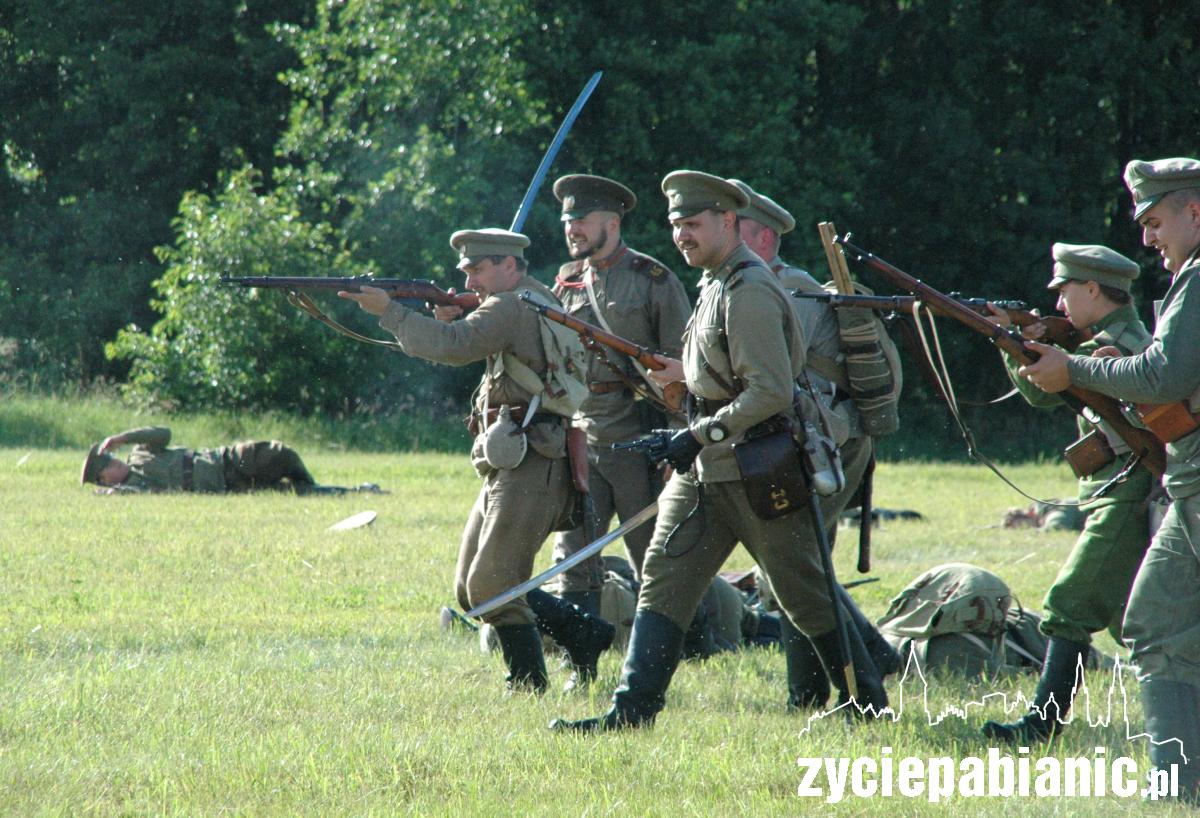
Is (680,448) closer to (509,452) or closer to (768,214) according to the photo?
(509,452)

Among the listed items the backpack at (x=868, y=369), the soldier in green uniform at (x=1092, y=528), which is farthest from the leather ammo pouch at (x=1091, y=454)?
the backpack at (x=868, y=369)

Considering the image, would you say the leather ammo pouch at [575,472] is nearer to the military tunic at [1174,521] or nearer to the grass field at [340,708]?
the grass field at [340,708]

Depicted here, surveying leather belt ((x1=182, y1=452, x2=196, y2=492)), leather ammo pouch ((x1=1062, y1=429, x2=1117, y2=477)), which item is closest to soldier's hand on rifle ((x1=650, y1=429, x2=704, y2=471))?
leather ammo pouch ((x1=1062, y1=429, x2=1117, y2=477))

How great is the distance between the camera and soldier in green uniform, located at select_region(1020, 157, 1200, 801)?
4.70 metres

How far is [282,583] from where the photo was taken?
9531mm

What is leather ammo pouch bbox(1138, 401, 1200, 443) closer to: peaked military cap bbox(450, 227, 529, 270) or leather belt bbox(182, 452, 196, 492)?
peaked military cap bbox(450, 227, 529, 270)

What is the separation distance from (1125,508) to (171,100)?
27170 millimetres

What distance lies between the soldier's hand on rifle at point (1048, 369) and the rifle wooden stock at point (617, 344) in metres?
1.54

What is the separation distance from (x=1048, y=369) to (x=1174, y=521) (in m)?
0.65

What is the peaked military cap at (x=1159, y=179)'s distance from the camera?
4758 millimetres

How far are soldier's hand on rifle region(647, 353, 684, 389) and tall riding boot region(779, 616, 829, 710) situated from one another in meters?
1.07

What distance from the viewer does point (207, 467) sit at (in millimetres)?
14500

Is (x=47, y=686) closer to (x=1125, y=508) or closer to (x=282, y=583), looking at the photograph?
(x=282, y=583)

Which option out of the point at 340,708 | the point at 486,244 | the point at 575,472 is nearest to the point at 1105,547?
the point at 575,472
